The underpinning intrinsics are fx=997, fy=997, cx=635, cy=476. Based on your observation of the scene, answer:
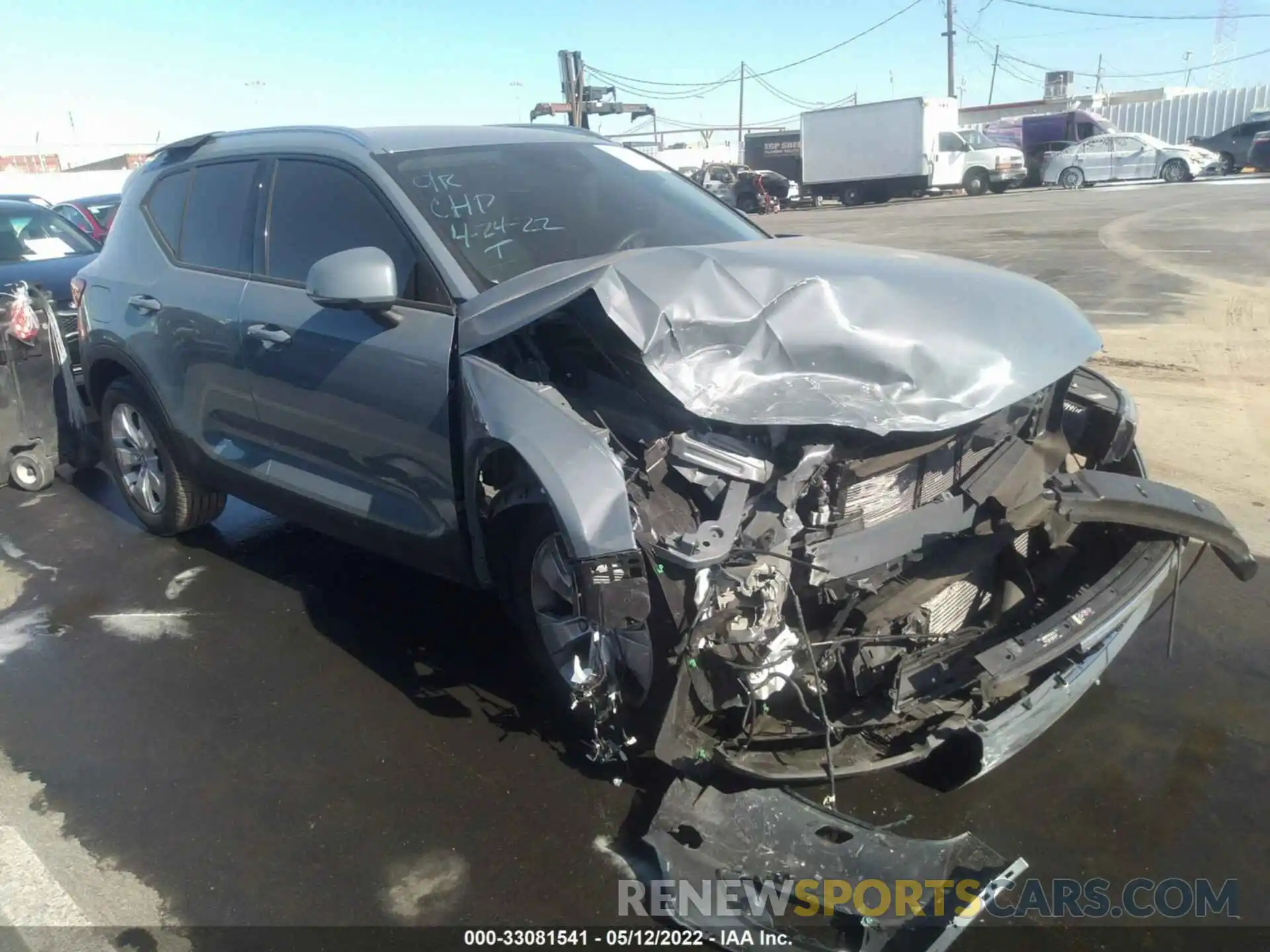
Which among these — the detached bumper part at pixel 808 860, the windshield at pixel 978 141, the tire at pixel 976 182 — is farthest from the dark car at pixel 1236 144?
the detached bumper part at pixel 808 860

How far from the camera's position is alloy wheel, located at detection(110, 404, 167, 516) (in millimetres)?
5379

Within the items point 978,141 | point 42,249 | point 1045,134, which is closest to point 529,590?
point 42,249

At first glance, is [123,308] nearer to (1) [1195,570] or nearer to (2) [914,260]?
(2) [914,260]

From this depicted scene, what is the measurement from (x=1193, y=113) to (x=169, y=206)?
4838 cm

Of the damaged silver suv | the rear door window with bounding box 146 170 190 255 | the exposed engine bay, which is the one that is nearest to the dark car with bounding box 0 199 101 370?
the rear door window with bounding box 146 170 190 255

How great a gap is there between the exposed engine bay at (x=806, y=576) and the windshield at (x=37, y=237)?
25.5ft

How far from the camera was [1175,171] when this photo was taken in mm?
28875

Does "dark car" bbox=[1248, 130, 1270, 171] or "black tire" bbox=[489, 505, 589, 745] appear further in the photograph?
"dark car" bbox=[1248, 130, 1270, 171]

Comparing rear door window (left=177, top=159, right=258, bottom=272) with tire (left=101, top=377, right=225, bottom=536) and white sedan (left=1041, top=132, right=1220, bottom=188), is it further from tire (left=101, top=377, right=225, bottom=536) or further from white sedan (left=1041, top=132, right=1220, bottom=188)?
white sedan (left=1041, top=132, right=1220, bottom=188)

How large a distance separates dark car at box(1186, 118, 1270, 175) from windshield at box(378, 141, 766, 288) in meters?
32.7

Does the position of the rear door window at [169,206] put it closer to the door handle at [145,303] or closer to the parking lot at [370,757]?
the door handle at [145,303]

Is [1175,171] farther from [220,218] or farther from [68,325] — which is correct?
[220,218]

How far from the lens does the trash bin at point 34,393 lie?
620 cm

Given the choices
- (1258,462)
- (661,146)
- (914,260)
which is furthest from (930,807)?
(661,146)
